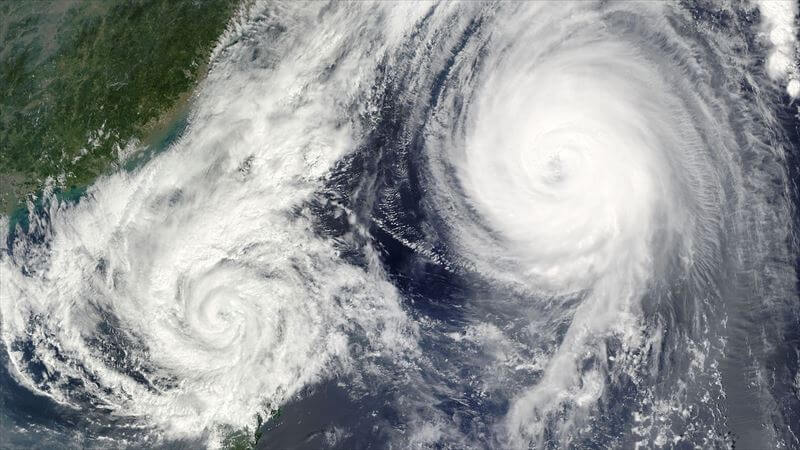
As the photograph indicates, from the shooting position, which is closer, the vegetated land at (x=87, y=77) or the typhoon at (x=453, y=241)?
the typhoon at (x=453, y=241)

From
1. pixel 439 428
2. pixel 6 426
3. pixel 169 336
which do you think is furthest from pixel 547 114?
pixel 6 426

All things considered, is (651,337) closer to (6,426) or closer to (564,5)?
(564,5)

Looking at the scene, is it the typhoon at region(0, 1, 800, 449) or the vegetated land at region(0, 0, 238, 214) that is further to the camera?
the vegetated land at region(0, 0, 238, 214)

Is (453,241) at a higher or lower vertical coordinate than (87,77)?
higher
